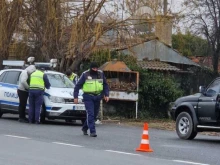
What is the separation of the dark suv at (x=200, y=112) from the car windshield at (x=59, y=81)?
4.83 metres

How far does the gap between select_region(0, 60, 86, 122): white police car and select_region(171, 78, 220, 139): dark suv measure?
12.7 feet

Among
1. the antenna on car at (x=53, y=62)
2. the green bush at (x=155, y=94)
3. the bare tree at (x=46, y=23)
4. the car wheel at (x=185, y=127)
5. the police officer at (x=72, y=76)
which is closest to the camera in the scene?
the car wheel at (x=185, y=127)

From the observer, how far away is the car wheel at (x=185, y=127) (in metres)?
16.0

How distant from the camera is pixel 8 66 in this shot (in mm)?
25109

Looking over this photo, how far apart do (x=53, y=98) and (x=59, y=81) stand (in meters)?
1.14

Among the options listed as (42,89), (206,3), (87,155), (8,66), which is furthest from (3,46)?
(206,3)

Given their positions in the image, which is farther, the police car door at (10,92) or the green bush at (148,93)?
the green bush at (148,93)

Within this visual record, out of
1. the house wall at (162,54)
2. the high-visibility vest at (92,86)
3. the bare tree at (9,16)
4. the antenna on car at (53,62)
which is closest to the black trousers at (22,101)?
the antenna on car at (53,62)

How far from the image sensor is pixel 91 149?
12.8 m

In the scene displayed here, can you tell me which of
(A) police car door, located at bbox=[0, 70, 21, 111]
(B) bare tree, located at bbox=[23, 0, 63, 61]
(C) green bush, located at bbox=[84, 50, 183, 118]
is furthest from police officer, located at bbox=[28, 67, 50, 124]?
(C) green bush, located at bbox=[84, 50, 183, 118]

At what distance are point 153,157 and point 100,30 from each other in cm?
1180

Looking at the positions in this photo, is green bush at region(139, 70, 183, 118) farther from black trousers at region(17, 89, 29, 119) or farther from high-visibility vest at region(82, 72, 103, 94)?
high-visibility vest at region(82, 72, 103, 94)

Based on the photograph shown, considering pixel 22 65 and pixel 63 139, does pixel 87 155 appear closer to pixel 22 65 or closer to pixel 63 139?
pixel 63 139

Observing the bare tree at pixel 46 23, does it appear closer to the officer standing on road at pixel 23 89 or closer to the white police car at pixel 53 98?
the white police car at pixel 53 98
